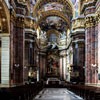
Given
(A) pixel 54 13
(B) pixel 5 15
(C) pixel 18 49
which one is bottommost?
(C) pixel 18 49

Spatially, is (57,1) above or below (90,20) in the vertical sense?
above

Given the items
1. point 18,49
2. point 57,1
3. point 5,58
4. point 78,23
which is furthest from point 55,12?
point 5,58

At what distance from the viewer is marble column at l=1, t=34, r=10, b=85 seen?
20531mm

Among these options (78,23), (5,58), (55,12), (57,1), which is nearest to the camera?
(5,58)

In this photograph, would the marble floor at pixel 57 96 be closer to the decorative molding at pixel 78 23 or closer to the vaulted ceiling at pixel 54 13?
the decorative molding at pixel 78 23

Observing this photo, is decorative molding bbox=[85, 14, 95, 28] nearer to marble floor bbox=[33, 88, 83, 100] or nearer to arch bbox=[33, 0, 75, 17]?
marble floor bbox=[33, 88, 83, 100]

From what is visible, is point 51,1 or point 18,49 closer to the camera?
point 18,49

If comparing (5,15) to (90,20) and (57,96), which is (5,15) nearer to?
(57,96)

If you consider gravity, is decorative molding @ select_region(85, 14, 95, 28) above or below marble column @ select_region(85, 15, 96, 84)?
above

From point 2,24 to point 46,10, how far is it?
21611 millimetres

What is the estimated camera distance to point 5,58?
20719mm

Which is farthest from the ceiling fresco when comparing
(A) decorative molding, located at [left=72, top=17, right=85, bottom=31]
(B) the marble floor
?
(B) the marble floor

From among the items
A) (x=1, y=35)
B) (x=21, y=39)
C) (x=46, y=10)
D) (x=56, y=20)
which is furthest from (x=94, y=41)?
(x=56, y=20)

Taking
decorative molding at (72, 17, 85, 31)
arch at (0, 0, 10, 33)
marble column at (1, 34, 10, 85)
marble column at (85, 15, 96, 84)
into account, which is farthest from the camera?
decorative molding at (72, 17, 85, 31)
